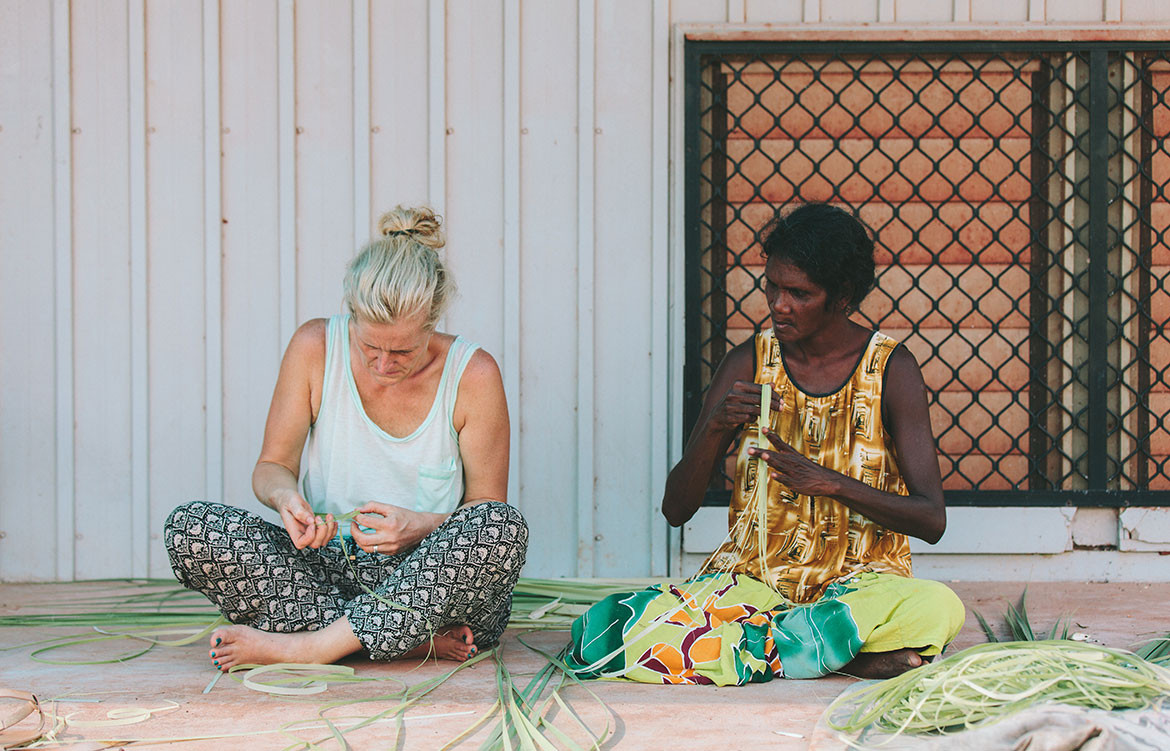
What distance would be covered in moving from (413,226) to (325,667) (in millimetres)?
1083

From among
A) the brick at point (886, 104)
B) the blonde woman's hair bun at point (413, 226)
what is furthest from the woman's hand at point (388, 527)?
the brick at point (886, 104)

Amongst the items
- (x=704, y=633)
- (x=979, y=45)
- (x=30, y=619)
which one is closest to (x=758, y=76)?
(x=979, y=45)

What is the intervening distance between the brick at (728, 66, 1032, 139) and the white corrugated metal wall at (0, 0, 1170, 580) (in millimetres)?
268

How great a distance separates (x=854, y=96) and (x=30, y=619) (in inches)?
121

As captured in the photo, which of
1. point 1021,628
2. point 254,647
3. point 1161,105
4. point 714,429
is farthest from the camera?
point 1161,105

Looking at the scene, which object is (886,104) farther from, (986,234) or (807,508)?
(807,508)

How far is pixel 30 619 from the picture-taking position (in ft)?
10.8

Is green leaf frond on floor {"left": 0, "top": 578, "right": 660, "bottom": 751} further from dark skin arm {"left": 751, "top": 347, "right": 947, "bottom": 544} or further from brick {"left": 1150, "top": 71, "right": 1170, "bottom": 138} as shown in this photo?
brick {"left": 1150, "top": 71, "right": 1170, "bottom": 138}

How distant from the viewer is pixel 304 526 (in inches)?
105

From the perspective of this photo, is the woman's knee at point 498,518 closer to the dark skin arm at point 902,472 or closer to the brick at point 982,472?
the dark skin arm at point 902,472

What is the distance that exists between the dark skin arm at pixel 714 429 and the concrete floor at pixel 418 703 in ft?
1.68

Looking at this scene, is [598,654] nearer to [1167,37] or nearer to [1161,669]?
[1161,669]

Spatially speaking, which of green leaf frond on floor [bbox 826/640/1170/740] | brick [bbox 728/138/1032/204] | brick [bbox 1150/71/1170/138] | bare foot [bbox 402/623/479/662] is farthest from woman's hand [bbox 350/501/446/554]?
brick [bbox 1150/71/1170/138]

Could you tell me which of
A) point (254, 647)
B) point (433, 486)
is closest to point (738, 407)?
point (433, 486)
